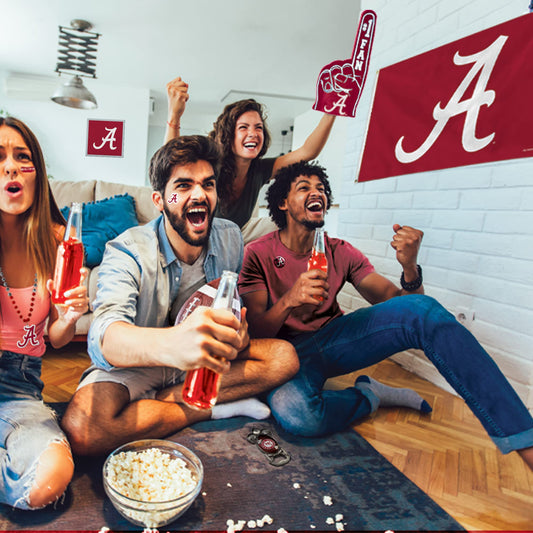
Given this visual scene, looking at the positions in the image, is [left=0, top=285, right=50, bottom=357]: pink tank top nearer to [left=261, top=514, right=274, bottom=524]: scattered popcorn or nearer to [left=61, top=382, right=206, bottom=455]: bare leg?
[left=61, top=382, right=206, bottom=455]: bare leg

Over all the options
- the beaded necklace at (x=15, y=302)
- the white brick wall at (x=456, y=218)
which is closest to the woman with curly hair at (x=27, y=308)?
the beaded necklace at (x=15, y=302)

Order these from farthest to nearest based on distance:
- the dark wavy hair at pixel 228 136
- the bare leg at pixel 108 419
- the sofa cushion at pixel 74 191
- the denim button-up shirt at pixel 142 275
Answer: the sofa cushion at pixel 74 191
the dark wavy hair at pixel 228 136
the bare leg at pixel 108 419
the denim button-up shirt at pixel 142 275

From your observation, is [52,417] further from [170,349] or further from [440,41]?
[440,41]

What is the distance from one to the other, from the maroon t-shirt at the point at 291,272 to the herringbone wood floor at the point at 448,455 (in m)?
0.46


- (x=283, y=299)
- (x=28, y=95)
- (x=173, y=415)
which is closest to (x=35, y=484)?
(x=173, y=415)

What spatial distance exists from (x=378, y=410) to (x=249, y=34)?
5.82 feet

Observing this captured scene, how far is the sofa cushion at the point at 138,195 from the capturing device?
222 cm

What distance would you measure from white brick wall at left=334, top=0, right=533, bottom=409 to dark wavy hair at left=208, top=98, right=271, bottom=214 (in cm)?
62

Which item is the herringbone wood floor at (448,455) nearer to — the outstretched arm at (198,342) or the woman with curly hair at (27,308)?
the woman with curly hair at (27,308)

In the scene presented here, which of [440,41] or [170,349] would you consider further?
[440,41]

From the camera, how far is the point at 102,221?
2172 mm

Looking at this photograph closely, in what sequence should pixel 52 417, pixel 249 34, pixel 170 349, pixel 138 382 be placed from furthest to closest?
pixel 249 34 < pixel 138 382 < pixel 52 417 < pixel 170 349

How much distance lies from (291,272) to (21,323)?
0.94 m

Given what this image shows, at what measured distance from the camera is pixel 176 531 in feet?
3.36
